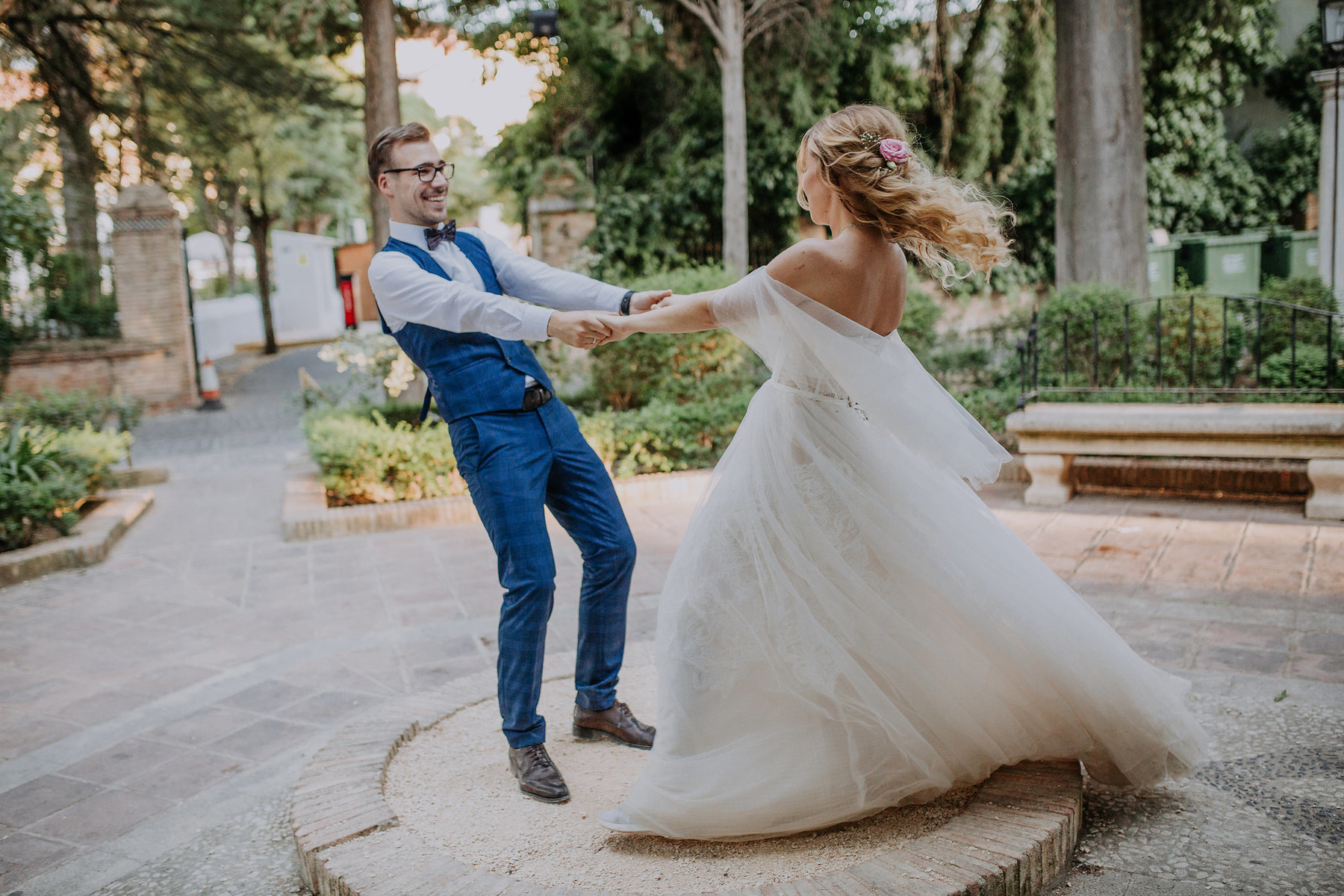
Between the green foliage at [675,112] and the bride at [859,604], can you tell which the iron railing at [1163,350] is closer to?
the bride at [859,604]

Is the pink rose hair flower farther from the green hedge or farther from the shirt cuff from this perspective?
the green hedge

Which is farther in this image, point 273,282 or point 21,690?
point 273,282

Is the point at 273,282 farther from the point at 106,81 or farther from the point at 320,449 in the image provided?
the point at 320,449

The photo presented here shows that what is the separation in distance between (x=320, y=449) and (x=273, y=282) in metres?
31.3

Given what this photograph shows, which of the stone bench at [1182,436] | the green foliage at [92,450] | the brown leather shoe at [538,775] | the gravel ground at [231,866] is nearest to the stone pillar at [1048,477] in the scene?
the stone bench at [1182,436]

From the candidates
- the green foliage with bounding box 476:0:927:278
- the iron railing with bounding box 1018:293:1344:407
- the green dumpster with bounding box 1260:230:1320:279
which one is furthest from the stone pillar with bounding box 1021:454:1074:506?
the green dumpster with bounding box 1260:230:1320:279

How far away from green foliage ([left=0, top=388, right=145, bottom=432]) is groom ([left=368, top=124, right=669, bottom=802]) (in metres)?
7.78

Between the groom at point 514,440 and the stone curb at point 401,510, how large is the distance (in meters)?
3.72

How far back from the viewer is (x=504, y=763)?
10.3 feet

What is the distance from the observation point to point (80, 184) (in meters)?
14.2

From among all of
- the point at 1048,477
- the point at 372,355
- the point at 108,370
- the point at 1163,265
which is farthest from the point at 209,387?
the point at 1163,265

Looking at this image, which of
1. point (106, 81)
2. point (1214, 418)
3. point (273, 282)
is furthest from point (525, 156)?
point (273, 282)

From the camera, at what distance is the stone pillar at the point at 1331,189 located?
8.33 m

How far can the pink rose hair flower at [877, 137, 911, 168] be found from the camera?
2494 mm
